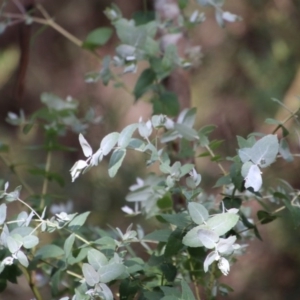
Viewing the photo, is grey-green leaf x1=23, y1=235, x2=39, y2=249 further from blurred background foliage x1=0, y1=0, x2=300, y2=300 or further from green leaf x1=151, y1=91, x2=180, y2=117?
blurred background foliage x1=0, y1=0, x2=300, y2=300

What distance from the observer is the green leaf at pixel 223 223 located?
40 cm

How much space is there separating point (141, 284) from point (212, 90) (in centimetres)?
148

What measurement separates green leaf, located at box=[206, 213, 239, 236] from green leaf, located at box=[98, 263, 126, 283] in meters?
0.07

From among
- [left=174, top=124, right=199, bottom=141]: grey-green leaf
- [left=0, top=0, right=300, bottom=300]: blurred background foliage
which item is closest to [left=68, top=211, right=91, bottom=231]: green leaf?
[left=174, top=124, right=199, bottom=141]: grey-green leaf

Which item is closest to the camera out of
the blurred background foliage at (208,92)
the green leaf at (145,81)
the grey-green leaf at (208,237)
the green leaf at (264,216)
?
the grey-green leaf at (208,237)

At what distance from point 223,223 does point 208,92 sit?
1.53 metres

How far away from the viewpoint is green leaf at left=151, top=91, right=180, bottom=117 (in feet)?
2.38

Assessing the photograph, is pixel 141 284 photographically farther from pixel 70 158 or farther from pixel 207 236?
pixel 70 158

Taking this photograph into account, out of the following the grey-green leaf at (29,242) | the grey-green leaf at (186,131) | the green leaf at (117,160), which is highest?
the green leaf at (117,160)

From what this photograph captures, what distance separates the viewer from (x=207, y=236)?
0.40 metres

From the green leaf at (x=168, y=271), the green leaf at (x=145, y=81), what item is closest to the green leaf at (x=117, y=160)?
the green leaf at (x=168, y=271)

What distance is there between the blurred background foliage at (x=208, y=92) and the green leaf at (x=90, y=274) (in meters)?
1.12

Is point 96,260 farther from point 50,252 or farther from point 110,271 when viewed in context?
point 50,252

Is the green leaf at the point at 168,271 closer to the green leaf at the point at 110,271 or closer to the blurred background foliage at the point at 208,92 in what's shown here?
the green leaf at the point at 110,271
